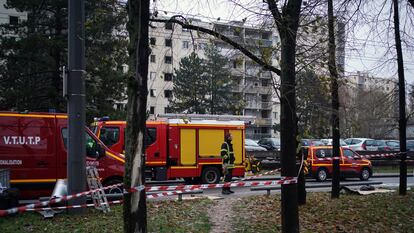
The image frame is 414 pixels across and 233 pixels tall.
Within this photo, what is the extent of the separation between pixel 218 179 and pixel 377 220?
10720 millimetres

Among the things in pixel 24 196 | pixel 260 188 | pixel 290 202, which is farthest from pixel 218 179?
pixel 290 202

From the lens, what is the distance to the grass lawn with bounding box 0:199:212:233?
357 inches

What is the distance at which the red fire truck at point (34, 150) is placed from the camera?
42.4 feet

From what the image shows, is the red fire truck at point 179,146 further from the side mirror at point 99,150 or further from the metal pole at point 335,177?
the metal pole at point 335,177

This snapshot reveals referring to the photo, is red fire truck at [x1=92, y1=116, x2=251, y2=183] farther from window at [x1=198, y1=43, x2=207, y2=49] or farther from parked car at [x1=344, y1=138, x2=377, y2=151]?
parked car at [x1=344, y1=138, x2=377, y2=151]

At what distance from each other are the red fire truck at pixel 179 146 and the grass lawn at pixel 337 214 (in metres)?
6.31

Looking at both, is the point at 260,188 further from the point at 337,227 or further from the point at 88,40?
the point at 88,40

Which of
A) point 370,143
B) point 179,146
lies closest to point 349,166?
point 179,146

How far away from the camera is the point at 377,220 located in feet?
34.4

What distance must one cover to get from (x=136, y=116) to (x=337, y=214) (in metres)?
6.11

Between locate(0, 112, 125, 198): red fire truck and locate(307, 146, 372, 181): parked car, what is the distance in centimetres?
1331

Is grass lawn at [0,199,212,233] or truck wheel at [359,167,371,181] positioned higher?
grass lawn at [0,199,212,233]

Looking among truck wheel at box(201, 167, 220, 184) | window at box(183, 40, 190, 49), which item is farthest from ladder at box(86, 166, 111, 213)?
truck wheel at box(201, 167, 220, 184)

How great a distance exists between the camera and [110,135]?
19.4m
